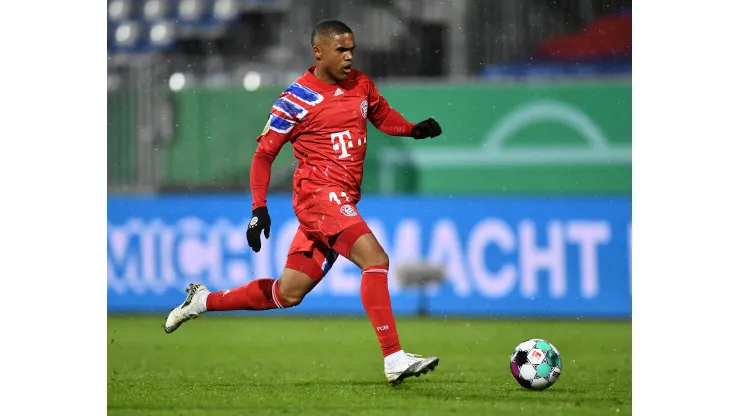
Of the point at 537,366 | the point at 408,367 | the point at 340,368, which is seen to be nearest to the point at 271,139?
the point at 408,367

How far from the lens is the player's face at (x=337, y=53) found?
537 centimetres

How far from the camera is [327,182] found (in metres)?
5.37

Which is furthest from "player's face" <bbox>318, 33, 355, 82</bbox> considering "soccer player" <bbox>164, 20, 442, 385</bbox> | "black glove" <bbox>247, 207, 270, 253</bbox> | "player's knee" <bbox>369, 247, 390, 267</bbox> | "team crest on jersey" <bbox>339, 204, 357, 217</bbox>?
"player's knee" <bbox>369, 247, 390, 267</bbox>

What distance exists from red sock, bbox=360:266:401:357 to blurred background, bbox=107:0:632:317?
350 centimetres

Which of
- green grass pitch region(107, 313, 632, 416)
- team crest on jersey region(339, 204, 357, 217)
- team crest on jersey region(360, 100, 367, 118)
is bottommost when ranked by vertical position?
green grass pitch region(107, 313, 632, 416)

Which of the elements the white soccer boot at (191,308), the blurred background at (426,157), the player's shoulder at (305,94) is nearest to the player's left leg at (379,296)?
the player's shoulder at (305,94)

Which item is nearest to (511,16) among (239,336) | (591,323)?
(591,323)

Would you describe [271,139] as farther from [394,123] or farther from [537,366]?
[537,366]

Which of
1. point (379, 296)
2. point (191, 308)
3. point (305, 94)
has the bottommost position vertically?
point (191, 308)

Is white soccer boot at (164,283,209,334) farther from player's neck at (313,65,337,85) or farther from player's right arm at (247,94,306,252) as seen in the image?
player's neck at (313,65,337,85)

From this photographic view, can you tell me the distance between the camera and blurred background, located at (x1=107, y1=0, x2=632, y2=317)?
862 centimetres

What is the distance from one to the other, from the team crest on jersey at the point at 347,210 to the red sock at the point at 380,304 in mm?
293

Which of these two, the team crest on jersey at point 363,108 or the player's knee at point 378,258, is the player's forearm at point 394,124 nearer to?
the team crest on jersey at point 363,108

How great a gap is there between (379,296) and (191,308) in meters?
1.22
